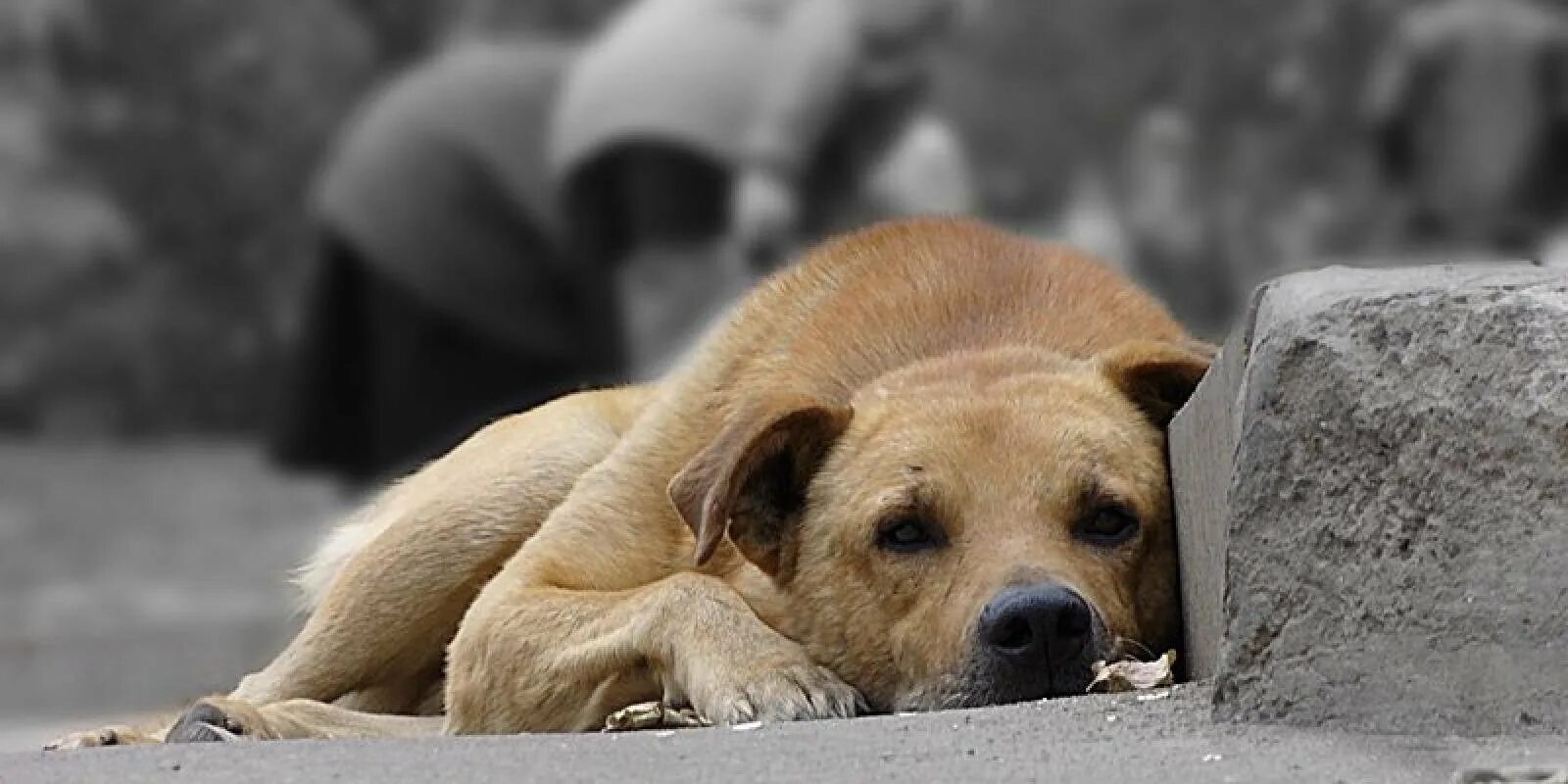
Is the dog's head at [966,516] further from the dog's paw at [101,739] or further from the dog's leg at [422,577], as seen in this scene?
the dog's paw at [101,739]

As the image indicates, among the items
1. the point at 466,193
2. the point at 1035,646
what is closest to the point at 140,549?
the point at 466,193

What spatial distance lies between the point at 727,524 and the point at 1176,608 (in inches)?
29.0

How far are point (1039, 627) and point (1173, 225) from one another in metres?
10.4

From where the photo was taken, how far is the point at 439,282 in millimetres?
15570

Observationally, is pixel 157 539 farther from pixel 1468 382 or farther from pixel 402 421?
pixel 1468 382

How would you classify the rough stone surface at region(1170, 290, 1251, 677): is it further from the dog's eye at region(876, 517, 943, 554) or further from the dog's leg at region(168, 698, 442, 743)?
the dog's leg at region(168, 698, 442, 743)

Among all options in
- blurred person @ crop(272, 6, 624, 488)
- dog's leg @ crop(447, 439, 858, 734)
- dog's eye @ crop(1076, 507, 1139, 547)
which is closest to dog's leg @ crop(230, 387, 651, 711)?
dog's leg @ crop(447, 439, 858, 734)

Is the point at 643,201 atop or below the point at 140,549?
atop

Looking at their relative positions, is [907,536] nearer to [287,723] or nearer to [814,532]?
[814,532]

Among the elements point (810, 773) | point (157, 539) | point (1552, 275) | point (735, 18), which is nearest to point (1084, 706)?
point (810, 773)

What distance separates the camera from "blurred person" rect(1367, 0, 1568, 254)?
1463 cm

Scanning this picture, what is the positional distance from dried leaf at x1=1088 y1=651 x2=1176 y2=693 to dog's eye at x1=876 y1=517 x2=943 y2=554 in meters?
0.43

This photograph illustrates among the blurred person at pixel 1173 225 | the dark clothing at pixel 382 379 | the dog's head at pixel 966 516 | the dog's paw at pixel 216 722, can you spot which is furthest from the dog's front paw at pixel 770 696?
the dark clothing at pixel 382 379

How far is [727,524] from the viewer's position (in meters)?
4.95
